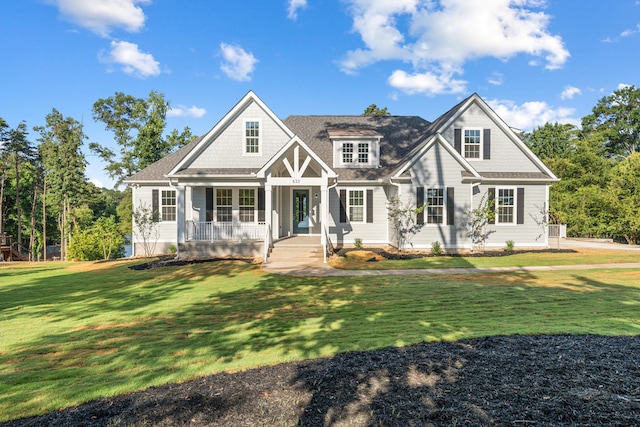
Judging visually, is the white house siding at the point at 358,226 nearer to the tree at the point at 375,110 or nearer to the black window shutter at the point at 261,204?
the black window shutter at the point at 261,204

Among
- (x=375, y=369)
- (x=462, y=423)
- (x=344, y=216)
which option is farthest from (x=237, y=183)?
(x=462, y=423)

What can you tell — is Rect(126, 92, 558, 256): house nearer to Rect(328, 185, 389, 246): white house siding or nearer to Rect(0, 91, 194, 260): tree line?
Rect(328, 185, 389, 246): white house siding

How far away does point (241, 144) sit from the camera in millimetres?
17250

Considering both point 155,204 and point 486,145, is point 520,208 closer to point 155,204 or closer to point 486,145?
point 486,145

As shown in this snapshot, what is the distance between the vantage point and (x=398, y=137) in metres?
21.1

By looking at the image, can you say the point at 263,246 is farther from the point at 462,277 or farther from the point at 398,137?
the point at 398,137

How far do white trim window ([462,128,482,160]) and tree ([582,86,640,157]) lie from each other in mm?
37383

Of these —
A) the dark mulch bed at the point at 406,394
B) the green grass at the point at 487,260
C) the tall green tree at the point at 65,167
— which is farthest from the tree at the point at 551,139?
the tall green tree at the point at 65,167

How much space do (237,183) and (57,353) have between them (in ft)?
37.7

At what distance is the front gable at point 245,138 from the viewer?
668 inches

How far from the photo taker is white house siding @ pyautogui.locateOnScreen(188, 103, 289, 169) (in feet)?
55.9

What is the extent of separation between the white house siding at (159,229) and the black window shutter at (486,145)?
1672 centimetres

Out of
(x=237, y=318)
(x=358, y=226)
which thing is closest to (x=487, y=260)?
(x=358, y=226)

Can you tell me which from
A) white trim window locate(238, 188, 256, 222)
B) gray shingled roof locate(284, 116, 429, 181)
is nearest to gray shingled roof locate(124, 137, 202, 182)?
white trim window locate(238, 188, 256, 222)
